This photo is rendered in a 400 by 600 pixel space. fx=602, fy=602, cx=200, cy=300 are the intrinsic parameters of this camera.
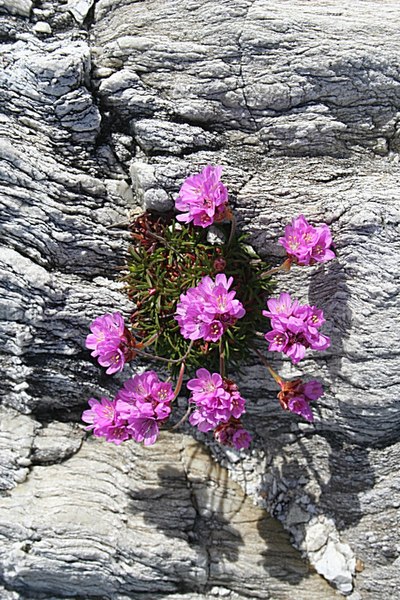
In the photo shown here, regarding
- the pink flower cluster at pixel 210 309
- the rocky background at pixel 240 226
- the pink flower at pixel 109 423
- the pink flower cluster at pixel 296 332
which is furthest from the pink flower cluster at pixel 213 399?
the rocky background at pixel 240 226

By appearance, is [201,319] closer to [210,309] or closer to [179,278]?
[210,309]

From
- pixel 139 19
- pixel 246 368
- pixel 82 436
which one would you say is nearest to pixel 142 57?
pixel 139 19

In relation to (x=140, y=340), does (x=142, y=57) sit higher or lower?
higher

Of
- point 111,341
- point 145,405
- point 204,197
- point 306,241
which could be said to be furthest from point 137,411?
point 306,241

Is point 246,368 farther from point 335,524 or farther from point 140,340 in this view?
point 335,524

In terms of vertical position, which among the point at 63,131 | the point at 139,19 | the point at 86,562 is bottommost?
the point at 86,562

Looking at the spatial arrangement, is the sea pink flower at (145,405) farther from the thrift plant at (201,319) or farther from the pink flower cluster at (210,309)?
the pink flower cluster at (210,309)
